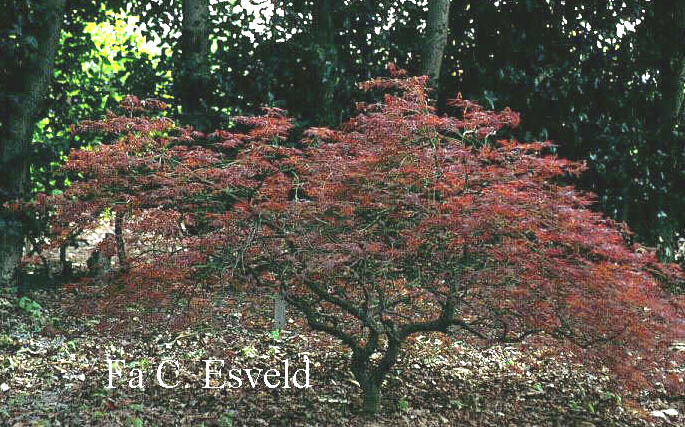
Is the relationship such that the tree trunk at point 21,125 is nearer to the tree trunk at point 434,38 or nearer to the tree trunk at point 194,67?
the tree trunk at point 194,67

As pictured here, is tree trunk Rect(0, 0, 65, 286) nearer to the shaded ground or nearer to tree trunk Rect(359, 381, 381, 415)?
the shaded ground

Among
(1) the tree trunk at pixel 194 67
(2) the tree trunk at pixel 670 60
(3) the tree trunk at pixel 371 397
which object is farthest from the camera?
(2) the tree trunk at pixel 670 60

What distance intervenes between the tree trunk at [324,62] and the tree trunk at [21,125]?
6.83 feet

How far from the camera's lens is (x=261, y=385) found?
457 cm

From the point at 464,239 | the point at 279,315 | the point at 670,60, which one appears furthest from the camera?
the point at 670,60

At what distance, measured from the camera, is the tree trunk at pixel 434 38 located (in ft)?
20.3

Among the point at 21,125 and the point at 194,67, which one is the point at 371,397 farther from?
the point at 21,125

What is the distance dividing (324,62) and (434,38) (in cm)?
94

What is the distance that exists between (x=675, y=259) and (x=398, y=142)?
18.1ft

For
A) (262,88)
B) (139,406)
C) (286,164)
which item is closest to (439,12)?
(262,88)

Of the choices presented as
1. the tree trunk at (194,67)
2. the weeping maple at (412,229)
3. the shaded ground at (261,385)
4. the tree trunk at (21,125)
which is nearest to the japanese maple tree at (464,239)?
the weeping maple at (412,229)

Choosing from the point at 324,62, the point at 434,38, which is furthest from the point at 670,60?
the point at 324,62

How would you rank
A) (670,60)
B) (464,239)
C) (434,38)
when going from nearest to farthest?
(464,239) → (434,38) → (670,60)

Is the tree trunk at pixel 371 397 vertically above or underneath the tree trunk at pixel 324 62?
underneath
